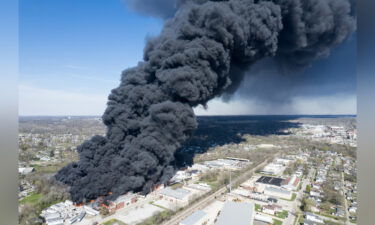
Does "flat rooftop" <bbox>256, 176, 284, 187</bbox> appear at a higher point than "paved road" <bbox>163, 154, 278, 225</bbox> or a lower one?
higher

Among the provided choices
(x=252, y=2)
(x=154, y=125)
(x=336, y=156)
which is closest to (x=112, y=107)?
(x=154, y=125)

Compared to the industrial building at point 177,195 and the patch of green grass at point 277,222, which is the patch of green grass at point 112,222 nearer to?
the industrial building at point 177,195

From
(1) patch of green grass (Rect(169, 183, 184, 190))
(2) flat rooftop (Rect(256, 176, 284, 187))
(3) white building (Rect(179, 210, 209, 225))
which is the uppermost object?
(3) white building (Rect(179, 210, 209, 225))

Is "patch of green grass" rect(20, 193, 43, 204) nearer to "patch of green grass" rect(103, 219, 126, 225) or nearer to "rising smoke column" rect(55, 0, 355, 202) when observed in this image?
"rising smoke column" rect(55, 0, 355, 202)

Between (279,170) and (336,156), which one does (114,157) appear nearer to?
(279,170)

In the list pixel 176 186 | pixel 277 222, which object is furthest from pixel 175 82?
pixel 277 222

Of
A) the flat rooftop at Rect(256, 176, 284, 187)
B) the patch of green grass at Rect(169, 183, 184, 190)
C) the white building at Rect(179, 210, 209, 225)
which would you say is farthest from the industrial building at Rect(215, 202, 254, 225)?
the flat rooftop at Rect(256, 176, 284, 187)
